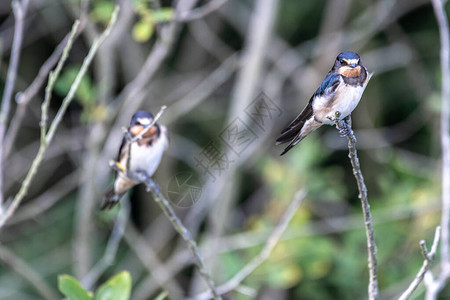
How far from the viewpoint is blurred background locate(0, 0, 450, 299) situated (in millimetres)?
4781

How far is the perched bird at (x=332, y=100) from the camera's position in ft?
4.73

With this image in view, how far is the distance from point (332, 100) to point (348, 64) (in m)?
0.09

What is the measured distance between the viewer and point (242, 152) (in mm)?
4617

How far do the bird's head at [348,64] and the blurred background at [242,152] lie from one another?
280cm

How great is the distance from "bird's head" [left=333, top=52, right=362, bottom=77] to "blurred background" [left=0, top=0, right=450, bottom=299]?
280cm

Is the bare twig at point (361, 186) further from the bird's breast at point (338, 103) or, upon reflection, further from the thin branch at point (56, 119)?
the thin branch at point (56, 119)

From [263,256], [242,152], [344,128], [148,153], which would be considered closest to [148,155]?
[148,153]

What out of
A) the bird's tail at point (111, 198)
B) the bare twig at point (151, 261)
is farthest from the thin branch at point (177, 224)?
the bare twig at point (151, 261)

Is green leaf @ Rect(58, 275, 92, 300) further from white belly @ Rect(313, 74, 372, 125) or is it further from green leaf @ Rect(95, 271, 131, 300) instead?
white belly @ Rect(313, 74, 372, 125)

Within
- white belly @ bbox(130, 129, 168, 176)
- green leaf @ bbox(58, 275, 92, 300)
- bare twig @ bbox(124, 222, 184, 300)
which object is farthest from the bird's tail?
bare twig @ bbox(124, 222, 184, 300)

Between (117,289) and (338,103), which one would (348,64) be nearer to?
(338,103)

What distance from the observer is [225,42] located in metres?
6.25

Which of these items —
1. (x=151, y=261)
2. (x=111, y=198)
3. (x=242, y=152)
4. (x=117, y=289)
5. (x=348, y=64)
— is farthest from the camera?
(x=151, y=261)

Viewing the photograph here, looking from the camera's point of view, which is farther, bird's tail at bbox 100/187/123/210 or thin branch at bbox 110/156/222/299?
bird's tail at bbox 100/187/123/210
